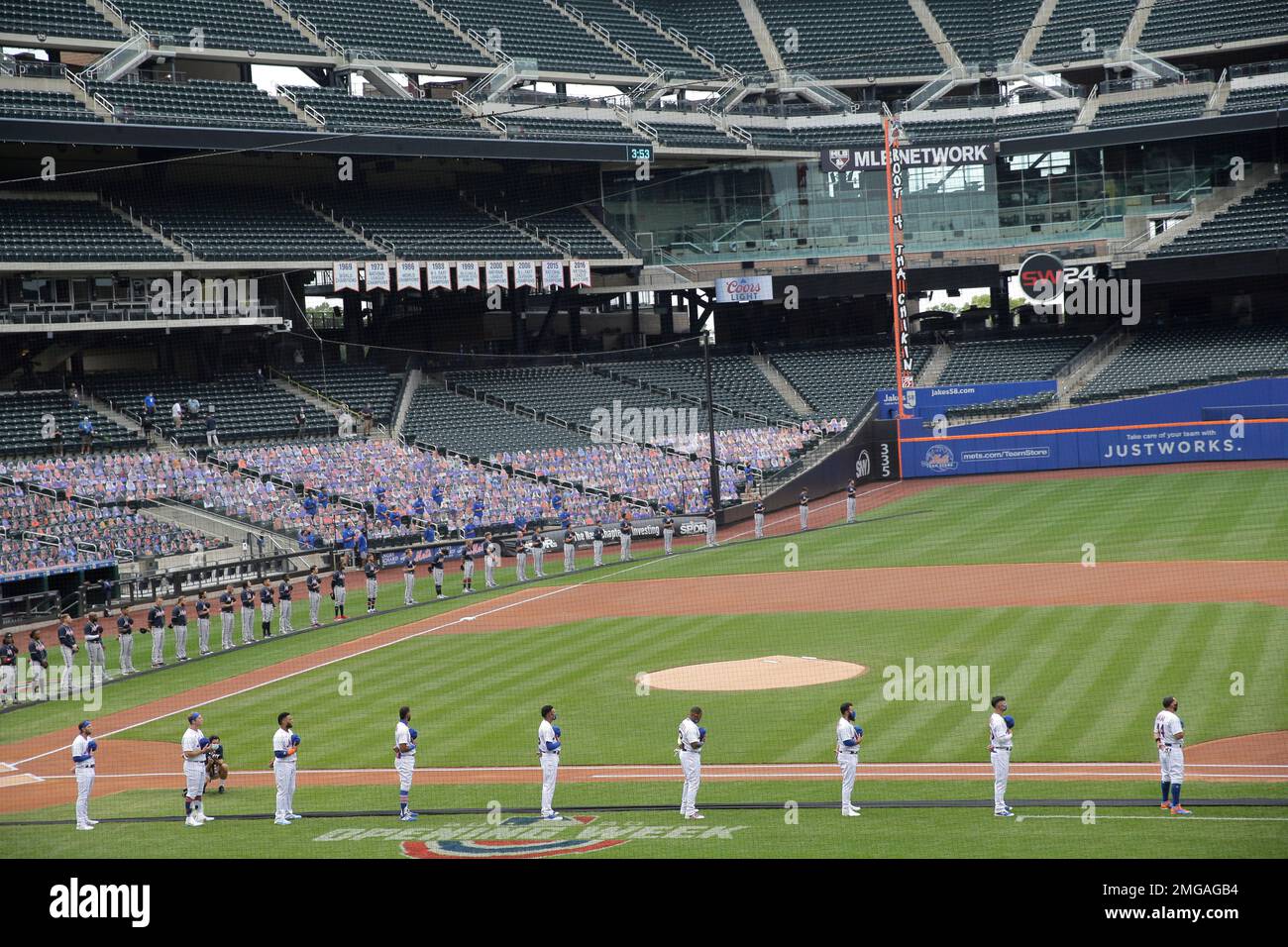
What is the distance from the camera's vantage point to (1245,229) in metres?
52.9

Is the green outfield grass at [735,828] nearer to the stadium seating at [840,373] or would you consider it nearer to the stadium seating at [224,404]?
the stadium seating at [224,404]

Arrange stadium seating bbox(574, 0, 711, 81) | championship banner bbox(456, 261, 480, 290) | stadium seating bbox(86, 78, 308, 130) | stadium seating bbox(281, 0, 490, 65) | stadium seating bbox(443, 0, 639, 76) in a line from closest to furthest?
1. stadium seating bbox(86, 78, 308, 130)
2. championship banner bbox(456, 261, 480, 290)
3. stadium seating bbox(281, 0, 490, 65)
4. stadium seating bbox(443, 0, 639, 76)
5. stadium seating bbox(574, 0, 711, 81)

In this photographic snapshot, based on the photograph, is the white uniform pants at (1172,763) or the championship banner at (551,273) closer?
the white uniform pants at (1172,763)

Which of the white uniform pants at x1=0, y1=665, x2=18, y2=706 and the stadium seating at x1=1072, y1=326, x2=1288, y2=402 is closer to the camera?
the white uniform pants at x1=0, y1=665, x2=18, y2=706

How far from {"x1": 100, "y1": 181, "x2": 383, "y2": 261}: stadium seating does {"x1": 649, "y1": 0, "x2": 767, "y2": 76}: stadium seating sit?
21.3 m

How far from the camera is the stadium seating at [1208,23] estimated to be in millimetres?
55844

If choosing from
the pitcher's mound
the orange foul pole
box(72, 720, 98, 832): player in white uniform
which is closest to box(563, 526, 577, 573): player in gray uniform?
the pitcher's mound

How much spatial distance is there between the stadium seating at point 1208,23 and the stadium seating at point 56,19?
40136 millimetres

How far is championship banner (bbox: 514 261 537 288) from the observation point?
49781mm

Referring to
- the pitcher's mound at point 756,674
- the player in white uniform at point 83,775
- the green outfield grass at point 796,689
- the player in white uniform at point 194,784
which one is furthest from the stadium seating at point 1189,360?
the player in white uniform at point 83,775

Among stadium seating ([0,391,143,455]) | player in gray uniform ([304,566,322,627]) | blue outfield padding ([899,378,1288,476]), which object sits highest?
stadium seating ([0,391,143,455])

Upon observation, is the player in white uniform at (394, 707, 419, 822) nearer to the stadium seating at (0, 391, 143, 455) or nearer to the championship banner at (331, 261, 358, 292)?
the stadium seating at (0, 391, 143, 455)

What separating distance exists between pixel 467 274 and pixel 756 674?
29.8 metres

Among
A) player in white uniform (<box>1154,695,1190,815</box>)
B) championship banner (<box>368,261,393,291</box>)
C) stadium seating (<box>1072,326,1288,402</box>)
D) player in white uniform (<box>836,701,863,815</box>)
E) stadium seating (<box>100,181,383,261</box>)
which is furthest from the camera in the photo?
stadium seating (<box>1072,326,1288,402</box>)
